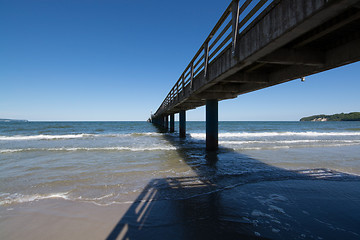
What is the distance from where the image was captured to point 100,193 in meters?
4.82

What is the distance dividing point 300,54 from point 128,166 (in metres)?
7.02

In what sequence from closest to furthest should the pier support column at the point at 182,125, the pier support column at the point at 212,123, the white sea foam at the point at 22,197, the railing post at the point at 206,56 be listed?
the white sea foam at the point at 22,197 < the railing post at the point at 206,56 < the pier support column at the point at 212,123 < the pier support column at the point at 182,125

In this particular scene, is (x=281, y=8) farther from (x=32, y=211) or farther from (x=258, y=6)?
(x=32, y=211)

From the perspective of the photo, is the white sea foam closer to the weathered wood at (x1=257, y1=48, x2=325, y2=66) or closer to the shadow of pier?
the shadow of pier

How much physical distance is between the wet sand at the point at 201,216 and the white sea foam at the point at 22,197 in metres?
0.24

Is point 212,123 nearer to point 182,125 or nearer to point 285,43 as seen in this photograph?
point 285,43

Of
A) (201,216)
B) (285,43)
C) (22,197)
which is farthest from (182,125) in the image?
(285,43)

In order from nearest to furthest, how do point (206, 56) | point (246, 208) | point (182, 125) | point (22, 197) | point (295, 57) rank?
point (246, 208), point (295, 57), point (22, 197), point (206, 56), point (182, 125)

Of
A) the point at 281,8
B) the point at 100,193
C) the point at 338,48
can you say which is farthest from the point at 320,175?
the point at 100,193

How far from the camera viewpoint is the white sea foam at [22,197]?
444 centimetres

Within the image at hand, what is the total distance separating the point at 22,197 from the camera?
4.65 metres

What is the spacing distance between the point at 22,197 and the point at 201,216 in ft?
15.2

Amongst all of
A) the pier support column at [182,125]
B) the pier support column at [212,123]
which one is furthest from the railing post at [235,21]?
the pier support column at [182,125]

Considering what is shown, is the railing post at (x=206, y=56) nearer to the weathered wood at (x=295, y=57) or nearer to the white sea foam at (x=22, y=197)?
the weathered wood at (x=295, y=57)
